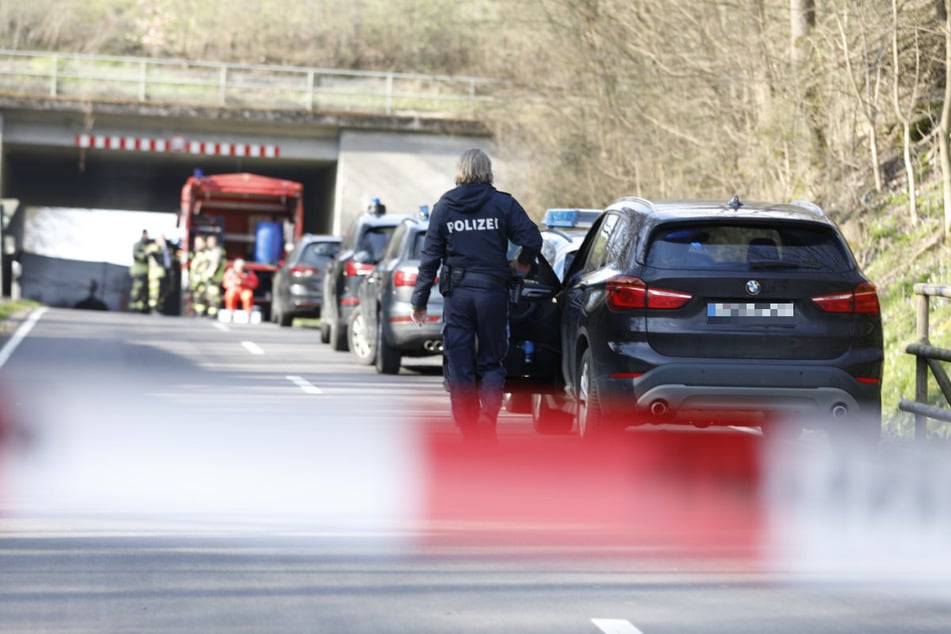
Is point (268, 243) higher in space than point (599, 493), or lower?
higher

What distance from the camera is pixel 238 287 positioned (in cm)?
3472

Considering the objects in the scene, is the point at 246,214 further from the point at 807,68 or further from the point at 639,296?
the point at 639,296

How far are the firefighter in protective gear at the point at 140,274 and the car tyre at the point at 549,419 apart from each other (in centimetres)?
2487

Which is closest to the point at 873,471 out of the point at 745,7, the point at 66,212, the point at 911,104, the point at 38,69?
the point at 911,104

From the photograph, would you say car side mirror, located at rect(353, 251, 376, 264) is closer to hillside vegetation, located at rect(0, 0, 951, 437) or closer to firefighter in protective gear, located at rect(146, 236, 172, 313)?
hillside vegetation, located at rect(0, 0, 951, 437)

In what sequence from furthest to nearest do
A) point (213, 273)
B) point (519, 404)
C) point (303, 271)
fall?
point (213, 273) < point (303, 271) < point (519, 404)

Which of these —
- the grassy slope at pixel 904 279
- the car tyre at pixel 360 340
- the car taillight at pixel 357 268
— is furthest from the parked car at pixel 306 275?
the grassy slope at pixel 904 279

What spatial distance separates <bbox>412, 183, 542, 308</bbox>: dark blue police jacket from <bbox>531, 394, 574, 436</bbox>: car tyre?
2209 mm

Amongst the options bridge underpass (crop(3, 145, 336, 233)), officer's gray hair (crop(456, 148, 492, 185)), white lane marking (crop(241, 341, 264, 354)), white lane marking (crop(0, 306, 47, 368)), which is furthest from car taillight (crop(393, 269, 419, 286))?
bridge underpass (crop(3, 145, 336, 233))

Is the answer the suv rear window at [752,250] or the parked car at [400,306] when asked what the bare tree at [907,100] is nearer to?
the parked car at [400,306]

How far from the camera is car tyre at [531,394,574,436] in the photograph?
13164 millimetres

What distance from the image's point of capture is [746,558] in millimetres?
→ 7656

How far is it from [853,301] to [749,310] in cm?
65

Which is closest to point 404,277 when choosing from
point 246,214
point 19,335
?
point 19,335
